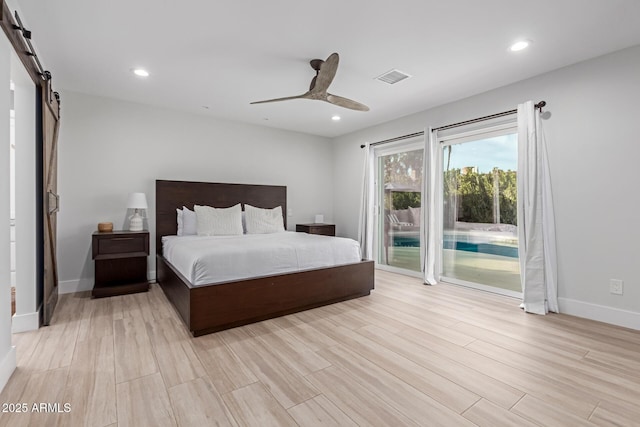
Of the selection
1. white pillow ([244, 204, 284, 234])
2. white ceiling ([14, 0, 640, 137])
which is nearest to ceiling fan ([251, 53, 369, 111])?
white ceiling ([14, 0, 640, 137])

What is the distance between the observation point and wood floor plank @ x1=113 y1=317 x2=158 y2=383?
1.93 m

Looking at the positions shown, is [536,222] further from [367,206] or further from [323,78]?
[323,78]

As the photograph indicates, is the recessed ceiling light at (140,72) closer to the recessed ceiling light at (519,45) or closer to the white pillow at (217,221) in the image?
the white pillow at (217,221)

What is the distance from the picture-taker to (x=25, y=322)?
2.52 metres

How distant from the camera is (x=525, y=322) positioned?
2842 millimetres

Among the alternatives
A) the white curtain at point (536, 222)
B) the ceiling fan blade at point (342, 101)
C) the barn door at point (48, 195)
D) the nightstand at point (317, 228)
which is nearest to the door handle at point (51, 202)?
the barn door at point (48, 195)

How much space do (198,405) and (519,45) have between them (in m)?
3.68

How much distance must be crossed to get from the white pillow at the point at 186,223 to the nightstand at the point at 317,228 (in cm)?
192

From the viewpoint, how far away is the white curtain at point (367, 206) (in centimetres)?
521

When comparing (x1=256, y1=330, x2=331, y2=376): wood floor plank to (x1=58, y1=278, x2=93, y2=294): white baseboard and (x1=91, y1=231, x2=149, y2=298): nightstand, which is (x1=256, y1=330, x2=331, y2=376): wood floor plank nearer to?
(x1=91, y1=231, x2=149, y2=298): nightstand

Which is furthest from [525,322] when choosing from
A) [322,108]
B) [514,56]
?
[322,108]

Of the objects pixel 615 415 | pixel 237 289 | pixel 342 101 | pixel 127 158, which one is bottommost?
pixel 615 415

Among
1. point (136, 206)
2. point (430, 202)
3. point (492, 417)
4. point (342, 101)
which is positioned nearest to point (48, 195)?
point (136, 206)

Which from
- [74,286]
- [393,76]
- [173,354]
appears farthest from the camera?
[74,286]
